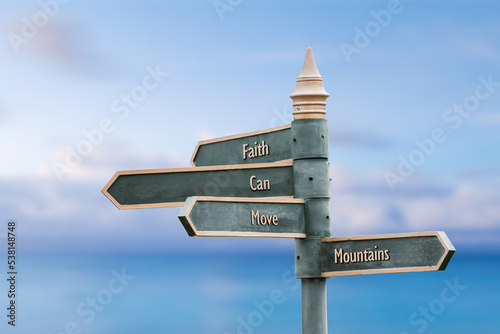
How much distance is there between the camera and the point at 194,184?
25.5 ft

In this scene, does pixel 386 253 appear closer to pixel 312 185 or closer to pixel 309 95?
pixel 312 185

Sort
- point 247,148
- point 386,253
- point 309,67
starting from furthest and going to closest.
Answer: point 247,148 < point 309,67 < point 386,253

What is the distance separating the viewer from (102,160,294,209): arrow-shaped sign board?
7.71 metres

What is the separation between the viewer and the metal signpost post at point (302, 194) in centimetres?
745

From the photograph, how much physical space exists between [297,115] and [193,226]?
1.76 meters

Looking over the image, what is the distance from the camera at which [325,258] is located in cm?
773

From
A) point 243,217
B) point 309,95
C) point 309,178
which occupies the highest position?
point 309,95

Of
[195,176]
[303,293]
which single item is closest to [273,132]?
[195,176]

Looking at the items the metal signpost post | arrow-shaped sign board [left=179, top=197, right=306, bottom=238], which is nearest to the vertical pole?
the metal signpost post

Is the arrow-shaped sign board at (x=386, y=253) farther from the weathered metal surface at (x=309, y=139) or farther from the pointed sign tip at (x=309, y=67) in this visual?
the pointed sign tip at (x=309, y=67)

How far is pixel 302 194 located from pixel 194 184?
3.18ft

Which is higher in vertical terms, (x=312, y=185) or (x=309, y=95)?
(x=309, y=95)

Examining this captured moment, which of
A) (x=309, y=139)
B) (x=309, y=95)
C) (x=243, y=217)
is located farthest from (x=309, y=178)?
(x=243, y=217)

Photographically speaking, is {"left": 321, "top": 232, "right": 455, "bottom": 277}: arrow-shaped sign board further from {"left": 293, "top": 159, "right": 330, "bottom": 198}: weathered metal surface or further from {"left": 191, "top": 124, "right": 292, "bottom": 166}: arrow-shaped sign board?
{"left": 191, "top": 124, "right": 292, "bottom": 166}: arrow-shaped sign board
